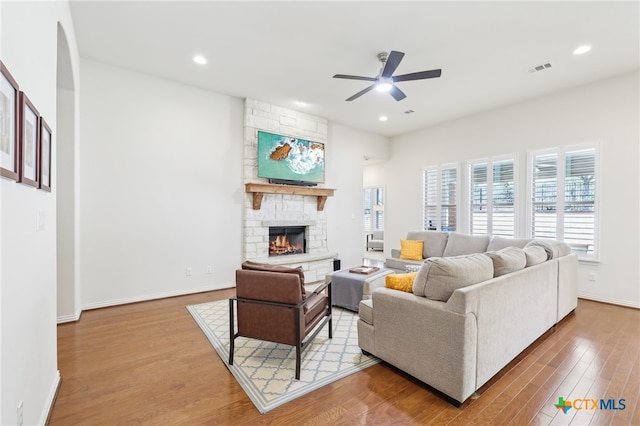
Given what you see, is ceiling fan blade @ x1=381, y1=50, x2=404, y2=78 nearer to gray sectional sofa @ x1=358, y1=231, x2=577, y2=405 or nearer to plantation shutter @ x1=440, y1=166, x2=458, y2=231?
gray sectional sofa @ x1=358, y1=231, x2=577, y2=405

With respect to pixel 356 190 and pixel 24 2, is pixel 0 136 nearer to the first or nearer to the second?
pixel 24 2

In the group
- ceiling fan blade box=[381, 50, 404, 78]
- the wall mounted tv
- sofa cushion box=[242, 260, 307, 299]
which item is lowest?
sofa cushion box=[242, 260, 307, 299]

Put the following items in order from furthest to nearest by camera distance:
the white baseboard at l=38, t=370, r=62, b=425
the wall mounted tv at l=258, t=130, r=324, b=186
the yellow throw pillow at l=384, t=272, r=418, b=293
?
the wall mounted tv at l=258, t=130, r=324, b=186, the yellow throw pillow at l=384, t=272, r=418, b=293, the white baseboard at l=38, t=370, r=62, b=425

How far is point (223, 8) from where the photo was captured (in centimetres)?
286

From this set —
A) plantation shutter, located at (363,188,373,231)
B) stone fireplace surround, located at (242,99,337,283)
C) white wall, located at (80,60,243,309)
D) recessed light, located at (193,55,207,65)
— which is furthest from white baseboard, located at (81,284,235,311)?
plantation shutter, located at (363,188,373,231)

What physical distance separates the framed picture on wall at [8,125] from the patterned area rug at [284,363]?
6.41 feet

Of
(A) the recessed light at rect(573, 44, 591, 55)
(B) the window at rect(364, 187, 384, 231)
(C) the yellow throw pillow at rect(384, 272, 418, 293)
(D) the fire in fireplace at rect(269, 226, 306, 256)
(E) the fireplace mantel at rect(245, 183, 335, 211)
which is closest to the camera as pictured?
(C) the yellow throw pillow at rect(384, 272, 418, 293)

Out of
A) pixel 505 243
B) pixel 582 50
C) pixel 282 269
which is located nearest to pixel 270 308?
pixel 282 269

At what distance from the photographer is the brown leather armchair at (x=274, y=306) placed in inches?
91.9

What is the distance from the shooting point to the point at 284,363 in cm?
256

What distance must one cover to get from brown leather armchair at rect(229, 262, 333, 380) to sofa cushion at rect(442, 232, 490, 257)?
3.55 m

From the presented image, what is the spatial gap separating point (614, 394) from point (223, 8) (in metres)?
4.68

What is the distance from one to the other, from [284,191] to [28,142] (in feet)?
12.9

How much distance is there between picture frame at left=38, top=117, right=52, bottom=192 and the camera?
1.83m
